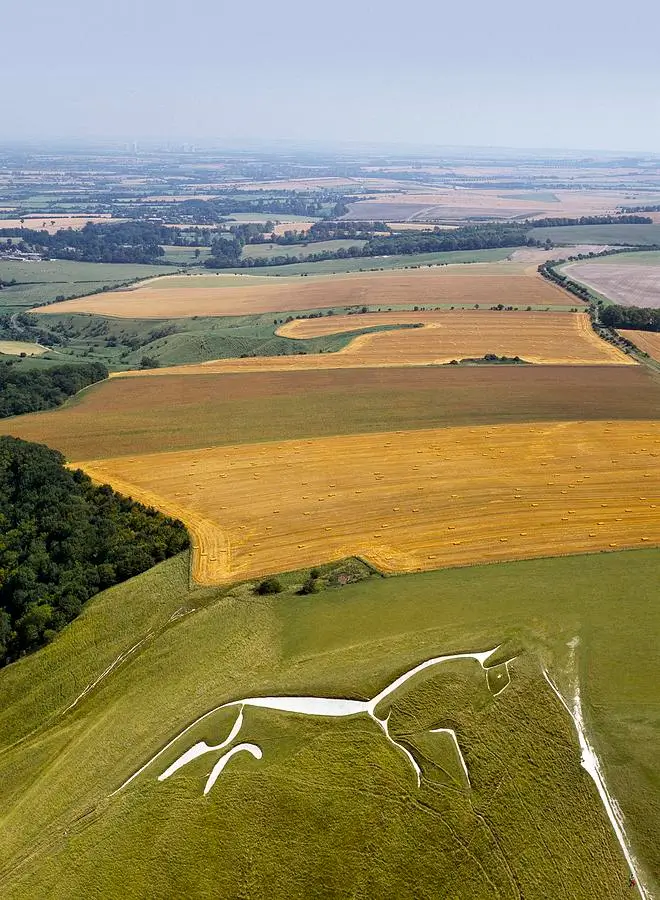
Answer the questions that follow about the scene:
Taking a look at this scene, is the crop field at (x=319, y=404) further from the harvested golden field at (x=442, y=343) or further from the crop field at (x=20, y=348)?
the crop field at (x=20, y=348)

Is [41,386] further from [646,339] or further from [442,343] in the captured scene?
[646,339]

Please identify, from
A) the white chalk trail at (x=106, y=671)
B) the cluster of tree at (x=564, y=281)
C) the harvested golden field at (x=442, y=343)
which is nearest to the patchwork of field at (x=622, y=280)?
the cluster of tree at (x=564, y=281)

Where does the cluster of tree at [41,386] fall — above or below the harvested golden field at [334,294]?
below

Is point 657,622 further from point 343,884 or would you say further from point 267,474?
point 267,474

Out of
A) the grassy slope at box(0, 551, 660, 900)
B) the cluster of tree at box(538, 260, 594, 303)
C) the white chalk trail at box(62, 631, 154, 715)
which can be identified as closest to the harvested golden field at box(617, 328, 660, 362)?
the cluster of tree at box(538, 260, 594, 303)

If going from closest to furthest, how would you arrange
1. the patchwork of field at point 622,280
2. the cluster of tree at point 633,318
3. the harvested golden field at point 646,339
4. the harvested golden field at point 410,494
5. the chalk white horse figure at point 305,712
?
the chalk white horse figure at point 305,712 < the harvested golden field at point 410,494 < the harvested golden field at point 646,339 < the cluster of tree at point 633,318 < the patchwork of field at point 622,280

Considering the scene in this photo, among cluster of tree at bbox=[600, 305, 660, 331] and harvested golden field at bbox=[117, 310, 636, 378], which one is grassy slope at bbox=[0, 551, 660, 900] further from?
cluster of tree at bbox=[600, 305, 660, 331]

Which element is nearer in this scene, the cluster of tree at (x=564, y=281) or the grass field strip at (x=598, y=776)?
the grass field strip at (x=598, y=776)
